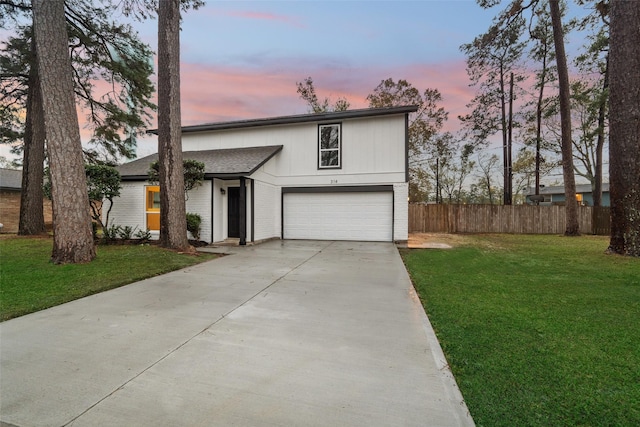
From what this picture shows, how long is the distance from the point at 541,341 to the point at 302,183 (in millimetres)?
10295

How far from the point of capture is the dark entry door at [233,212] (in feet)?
37.1

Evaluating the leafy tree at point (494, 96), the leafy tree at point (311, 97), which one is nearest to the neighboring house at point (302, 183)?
the leafy tree at point (494, 96)

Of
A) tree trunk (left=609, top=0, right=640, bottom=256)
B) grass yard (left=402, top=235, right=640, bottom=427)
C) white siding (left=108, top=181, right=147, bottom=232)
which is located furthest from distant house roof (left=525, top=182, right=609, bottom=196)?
white siding (left=108, top=181, right=147, bottom=232)

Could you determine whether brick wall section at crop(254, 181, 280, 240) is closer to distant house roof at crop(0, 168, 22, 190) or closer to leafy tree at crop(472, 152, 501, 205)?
distant house roof at crop(0, 168, 22, 190)

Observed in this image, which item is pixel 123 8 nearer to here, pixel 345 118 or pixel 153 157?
pixel 153 157

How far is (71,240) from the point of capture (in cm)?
614

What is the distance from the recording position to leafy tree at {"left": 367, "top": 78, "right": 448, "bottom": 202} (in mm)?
20781

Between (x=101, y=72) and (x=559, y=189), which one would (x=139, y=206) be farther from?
(x=559, y=189)

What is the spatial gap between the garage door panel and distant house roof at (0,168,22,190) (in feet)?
51.8

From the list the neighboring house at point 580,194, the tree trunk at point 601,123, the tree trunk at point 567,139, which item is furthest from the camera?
the neighboring house at point 580,194

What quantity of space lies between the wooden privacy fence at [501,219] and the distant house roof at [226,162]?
9034 millimetres

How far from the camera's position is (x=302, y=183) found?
12430 mm

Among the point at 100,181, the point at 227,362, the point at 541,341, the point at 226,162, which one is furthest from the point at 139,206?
the point at 541,341

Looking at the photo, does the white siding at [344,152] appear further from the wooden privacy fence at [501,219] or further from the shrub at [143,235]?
the wooden privacy fence at [501,219]
